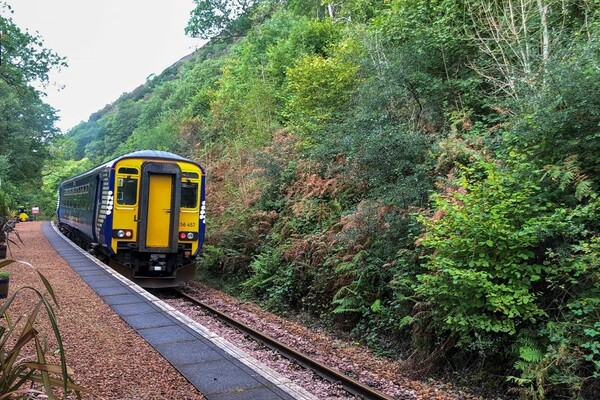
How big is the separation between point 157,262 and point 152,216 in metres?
1.08

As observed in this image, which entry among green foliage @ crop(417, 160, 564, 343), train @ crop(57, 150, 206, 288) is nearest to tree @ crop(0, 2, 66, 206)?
train @ crop(57, 150, 206, 288)

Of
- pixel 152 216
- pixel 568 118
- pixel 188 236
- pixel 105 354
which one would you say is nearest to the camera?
pixel 105 354

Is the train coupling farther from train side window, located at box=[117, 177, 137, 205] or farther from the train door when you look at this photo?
train side window, located at box=[117, 177, 137, 205]

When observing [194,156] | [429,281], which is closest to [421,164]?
[429,281]

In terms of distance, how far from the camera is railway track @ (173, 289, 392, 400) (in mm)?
4832

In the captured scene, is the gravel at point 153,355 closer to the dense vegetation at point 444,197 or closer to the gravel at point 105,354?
the gravel at point 105,354

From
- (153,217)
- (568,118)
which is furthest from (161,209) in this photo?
(568,118)

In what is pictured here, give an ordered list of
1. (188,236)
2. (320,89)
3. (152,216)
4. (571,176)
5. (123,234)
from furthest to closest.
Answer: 1. (320,89)
2. (188,236)
3. (152,216)
4. (123,234)
5. (571,176)

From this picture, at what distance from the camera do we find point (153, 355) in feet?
16.0

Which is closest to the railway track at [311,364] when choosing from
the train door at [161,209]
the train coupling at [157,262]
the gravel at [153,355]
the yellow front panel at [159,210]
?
the gravel at [153,355]

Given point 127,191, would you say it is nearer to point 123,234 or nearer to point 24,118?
point 123,234

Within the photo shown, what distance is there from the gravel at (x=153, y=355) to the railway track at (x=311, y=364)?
0.11m

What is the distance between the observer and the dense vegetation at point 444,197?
16.3 feet

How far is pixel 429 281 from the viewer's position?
5484mm
